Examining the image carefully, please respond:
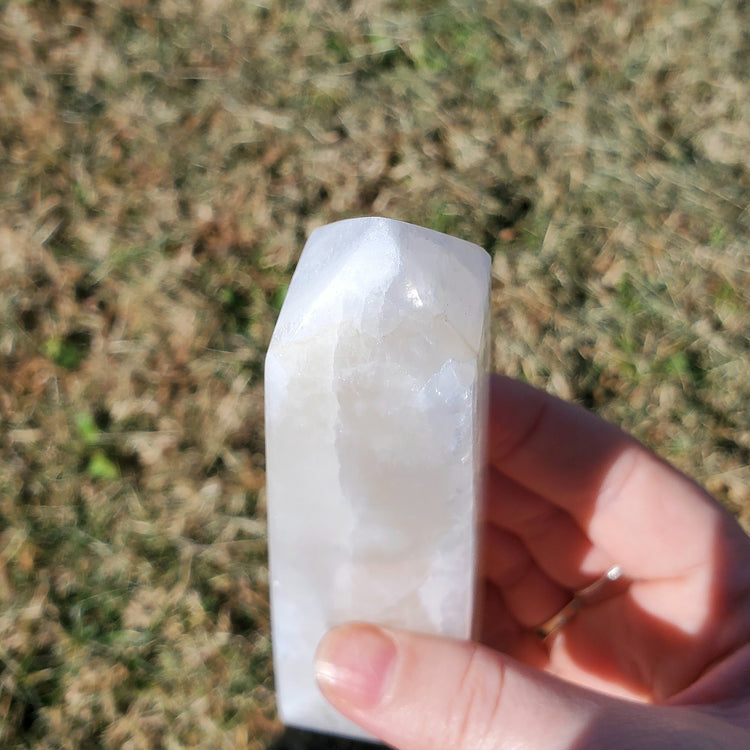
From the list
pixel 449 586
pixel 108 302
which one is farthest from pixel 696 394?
pixel 108 302

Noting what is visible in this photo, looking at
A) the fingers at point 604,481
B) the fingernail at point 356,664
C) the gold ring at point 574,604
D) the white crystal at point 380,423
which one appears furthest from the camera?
the gold ring at point 574,604

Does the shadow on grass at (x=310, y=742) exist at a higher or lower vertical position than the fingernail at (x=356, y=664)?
lower

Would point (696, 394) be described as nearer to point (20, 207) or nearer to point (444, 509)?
point (444, 509)

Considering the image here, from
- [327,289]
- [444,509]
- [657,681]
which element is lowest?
[657,681]

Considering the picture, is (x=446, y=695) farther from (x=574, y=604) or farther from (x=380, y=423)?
(x=574, y=604)

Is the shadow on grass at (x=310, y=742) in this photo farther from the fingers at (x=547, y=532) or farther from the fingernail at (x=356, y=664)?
the fingernail at (x=356, y=664)

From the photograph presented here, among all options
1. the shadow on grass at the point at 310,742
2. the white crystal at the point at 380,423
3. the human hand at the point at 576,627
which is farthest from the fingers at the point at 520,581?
the white crystal at the point at 380,423

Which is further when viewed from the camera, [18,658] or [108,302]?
[108,302]
